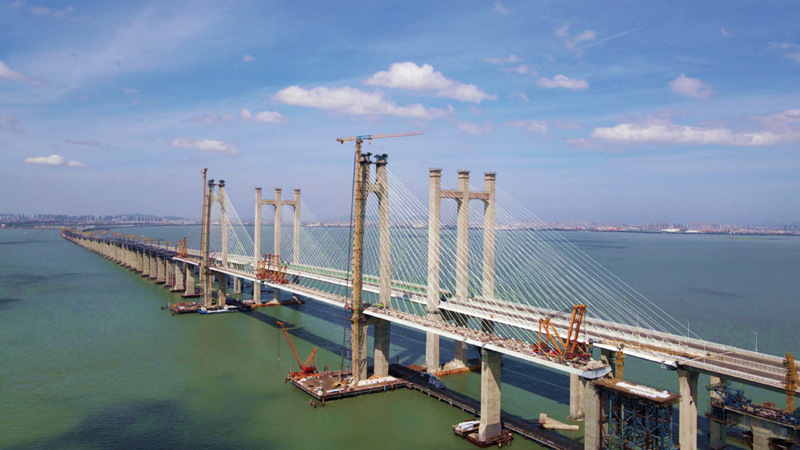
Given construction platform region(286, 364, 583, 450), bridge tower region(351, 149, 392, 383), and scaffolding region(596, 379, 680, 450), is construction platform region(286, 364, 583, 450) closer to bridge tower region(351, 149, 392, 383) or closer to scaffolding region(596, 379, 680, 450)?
bridge tower region(351, 149, 392, 383)

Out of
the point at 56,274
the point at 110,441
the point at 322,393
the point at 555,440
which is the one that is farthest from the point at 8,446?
the point at 56,274

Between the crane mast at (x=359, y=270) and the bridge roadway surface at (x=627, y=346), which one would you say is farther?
the crane mast at (x=359, y=270)

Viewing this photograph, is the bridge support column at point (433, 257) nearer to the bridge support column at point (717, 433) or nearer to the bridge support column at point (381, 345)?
Answer: the bridge support column at point (381, 345)

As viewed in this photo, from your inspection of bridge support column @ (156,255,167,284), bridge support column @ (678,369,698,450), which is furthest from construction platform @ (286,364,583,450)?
bridge support column @ (156,255,167,284)

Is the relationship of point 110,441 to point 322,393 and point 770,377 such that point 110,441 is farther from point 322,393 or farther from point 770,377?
point 770,377

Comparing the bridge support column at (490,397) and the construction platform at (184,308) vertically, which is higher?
the bridge support column at (490,397)

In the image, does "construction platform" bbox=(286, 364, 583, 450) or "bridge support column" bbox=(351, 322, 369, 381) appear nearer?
"construction platform" bbox=(286, 364, 583, 450)

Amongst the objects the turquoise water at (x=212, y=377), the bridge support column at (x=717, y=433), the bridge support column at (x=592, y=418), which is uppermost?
the bridge support column at (x=592, y=418)

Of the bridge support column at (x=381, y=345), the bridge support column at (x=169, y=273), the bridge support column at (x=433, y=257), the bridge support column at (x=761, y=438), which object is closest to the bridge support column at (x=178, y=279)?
the bridge support column at (x=169, y=273)
